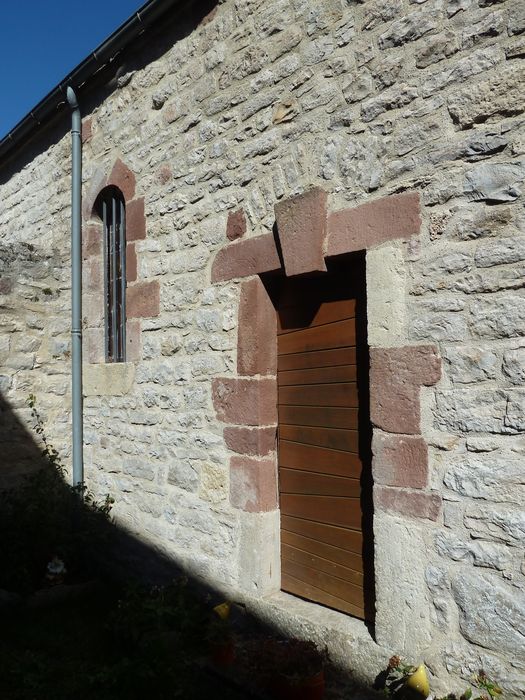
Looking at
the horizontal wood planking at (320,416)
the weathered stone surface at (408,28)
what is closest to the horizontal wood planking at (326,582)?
the horizontal wood planking at (320,416)

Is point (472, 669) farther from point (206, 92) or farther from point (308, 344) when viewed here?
point (206, 92)

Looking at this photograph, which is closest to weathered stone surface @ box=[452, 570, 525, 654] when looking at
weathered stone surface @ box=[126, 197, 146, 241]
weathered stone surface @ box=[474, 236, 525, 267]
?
weathered stone surface @ box=[474, 236, 525, 267]

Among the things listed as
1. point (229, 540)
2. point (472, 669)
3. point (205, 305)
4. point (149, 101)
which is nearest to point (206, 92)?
point (149, 101)

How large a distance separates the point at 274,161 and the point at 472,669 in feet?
9.27

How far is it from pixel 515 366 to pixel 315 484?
1.45 meters

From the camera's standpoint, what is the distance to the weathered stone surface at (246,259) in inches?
141

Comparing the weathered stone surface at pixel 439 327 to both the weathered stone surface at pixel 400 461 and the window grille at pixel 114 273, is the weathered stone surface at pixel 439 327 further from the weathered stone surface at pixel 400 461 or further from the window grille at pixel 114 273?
the window grille at pixel 114 273

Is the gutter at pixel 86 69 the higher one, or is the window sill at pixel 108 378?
the gutter at pixel 86 69

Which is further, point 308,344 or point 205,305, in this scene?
point 205,305

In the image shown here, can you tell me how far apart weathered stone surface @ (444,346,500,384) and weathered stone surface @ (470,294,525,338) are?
80 mm

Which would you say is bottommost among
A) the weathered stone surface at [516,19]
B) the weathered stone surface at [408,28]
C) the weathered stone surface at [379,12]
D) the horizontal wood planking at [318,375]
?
the horizontal wood planking at [318,375]

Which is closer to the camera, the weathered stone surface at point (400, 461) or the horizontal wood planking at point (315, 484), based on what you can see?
the weathered stone surface at point (400, 461)

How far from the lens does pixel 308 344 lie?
11.7 feet

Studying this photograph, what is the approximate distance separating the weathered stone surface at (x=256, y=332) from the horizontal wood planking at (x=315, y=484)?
25.7 inches
